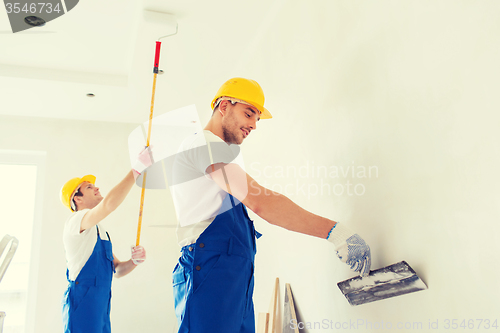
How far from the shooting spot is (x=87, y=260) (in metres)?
2.39

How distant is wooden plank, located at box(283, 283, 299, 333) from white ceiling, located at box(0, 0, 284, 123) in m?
1.65

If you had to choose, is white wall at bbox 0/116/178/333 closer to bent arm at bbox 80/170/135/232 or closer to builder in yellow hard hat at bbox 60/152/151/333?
builder in yellow hard hat at bbox 60/152/151/333

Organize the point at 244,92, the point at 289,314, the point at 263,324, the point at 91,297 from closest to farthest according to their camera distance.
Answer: the point at 244,92 → the point at 289,314 → the point at 263,324 → the point at 91,297

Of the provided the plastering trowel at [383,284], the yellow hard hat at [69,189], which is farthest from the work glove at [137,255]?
the plastering trowel at [383,284]

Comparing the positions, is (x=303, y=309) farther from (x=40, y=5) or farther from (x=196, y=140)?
(x=40, y=5)

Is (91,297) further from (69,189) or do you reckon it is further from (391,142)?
(391,142)

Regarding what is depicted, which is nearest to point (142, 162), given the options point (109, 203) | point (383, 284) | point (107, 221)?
point (109, 203)

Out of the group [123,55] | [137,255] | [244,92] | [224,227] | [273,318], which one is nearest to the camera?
[224,227]

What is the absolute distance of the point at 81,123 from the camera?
14.1ft

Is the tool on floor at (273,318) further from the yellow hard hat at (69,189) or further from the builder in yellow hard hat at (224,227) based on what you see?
the yellow hard hat at (69,189)

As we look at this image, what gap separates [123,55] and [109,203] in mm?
Answer: 1564

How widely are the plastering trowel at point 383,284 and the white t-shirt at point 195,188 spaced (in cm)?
54

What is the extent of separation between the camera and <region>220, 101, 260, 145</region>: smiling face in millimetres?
1472

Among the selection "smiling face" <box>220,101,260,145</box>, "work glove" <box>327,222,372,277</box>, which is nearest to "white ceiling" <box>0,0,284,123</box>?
"smiling face" <box>220,101,260,145</box>
